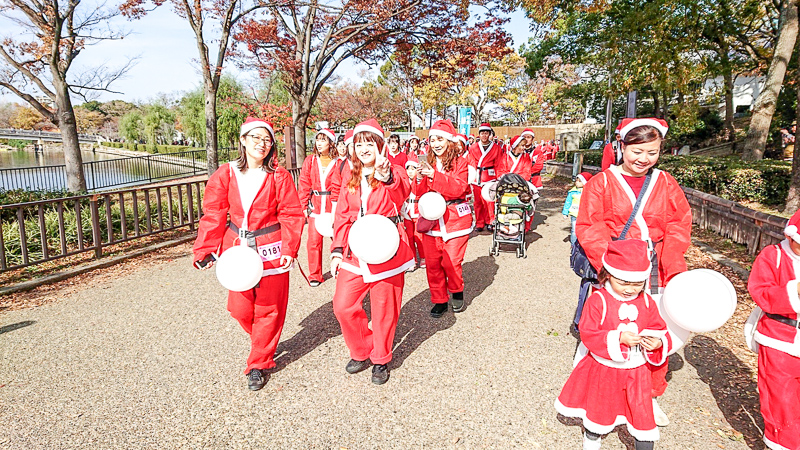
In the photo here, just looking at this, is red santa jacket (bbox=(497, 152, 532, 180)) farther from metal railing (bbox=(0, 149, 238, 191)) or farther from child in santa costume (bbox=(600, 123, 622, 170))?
metal railing (bbox=(0, 149, 238, 191))

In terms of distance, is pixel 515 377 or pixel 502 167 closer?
pixel 515 377

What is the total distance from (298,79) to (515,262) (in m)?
8.67

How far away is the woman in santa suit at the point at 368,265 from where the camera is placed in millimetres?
3449

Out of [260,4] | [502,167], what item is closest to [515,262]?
[502,167]

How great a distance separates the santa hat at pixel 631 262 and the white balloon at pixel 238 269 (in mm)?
2203

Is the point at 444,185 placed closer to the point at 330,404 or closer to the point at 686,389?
the point at 330,404

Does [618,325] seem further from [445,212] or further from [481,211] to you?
[481,211]

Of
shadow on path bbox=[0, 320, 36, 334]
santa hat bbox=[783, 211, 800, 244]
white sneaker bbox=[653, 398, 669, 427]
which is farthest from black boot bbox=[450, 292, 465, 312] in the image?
shadow on path bbox=[0, 320, 36, 334]

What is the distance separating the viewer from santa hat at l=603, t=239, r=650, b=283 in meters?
2.26

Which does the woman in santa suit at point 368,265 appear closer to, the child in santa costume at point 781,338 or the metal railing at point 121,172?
the child in santa costume at point 781,338

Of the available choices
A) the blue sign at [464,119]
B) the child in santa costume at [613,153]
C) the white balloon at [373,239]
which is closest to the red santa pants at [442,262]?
the child in santa costume at [613,153]

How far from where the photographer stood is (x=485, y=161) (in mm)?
8953

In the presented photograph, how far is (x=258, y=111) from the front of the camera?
1572cm

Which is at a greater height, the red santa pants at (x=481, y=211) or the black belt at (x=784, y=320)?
the black belt at (x=784, y=320)
